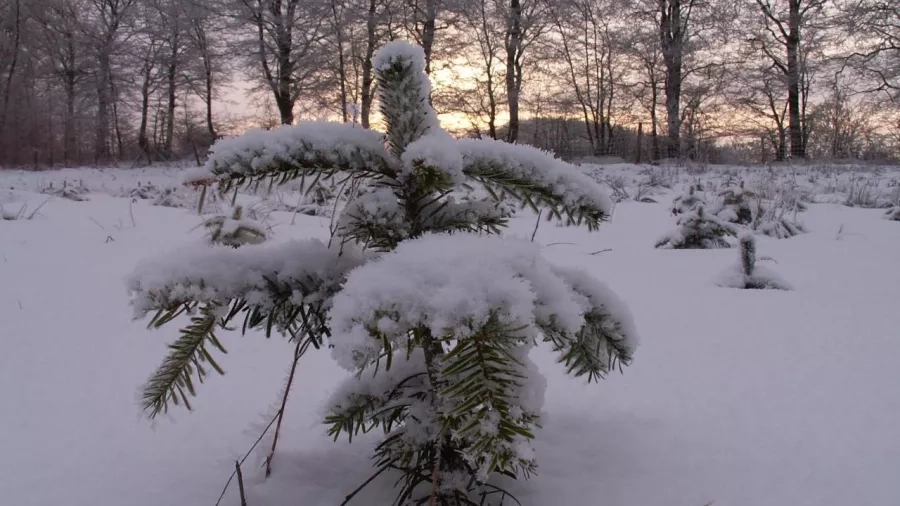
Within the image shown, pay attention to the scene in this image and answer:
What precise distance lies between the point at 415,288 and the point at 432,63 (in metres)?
19.9

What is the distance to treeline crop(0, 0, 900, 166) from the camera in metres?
16.7

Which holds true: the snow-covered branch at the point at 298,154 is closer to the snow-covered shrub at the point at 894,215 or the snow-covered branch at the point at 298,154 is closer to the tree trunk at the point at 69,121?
the snow-covered shrub at the point at 894,215

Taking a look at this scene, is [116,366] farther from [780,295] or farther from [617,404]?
[780,295]

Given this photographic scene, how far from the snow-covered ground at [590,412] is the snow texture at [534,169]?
451 mm

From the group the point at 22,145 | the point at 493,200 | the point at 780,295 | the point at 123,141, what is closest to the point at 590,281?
the point at 493,200

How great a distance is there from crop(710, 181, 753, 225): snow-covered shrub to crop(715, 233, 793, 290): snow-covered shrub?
2.53 m

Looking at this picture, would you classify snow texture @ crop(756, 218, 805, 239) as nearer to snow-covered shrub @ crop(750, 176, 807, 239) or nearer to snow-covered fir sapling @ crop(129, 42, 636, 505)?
snow-covered shrub @ crop(750, 176, 807, 239)

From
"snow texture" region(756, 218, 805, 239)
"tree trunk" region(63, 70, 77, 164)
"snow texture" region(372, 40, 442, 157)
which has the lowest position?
"snow texture" region(756, 218, 805, 239)

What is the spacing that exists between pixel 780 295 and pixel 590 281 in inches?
70.7

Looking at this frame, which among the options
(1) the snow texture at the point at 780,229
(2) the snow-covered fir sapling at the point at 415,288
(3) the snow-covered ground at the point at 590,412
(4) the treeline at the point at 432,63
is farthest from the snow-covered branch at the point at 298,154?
(4) the treeline at the point at 432,63

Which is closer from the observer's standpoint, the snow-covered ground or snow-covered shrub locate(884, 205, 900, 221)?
the snow-covered ground

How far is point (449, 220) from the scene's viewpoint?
847 millimetres

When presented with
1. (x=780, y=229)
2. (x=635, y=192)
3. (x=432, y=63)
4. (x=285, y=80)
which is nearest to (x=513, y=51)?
(x=432, y=63)

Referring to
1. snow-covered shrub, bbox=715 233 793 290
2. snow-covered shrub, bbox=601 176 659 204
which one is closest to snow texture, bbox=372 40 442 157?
snow-covered shrub, bbox=715 233 793 290
